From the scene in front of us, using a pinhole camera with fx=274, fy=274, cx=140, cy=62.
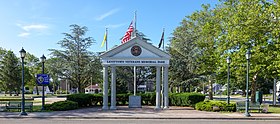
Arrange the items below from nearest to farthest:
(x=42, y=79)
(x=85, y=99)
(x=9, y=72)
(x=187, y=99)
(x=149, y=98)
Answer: (x=42, y=79), (x=187, y=99), (x=85, y=99), (x=149, y=98), (x=9, y=72)

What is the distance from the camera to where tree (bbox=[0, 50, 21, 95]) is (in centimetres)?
5206

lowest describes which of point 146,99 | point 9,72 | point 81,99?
point 146,99

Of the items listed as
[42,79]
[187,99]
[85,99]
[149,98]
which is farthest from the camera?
[149,98]

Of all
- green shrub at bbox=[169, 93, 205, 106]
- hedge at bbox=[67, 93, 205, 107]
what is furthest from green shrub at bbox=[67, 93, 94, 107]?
green shrub at bbox=[169, 93, 205, 106]

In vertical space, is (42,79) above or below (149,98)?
above

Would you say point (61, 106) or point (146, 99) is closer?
point (61, 106)

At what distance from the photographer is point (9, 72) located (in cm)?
5225

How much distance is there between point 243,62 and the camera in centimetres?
2798

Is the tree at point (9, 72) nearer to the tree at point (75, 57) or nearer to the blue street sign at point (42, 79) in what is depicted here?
the tree at point (75, 57)

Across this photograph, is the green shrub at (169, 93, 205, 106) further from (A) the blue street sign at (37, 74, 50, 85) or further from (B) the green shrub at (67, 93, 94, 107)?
(A) the blue street sign at (37, 74, 50, 85)

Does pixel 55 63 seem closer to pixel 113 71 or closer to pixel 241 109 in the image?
pixel 113 71

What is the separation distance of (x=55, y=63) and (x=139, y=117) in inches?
1013

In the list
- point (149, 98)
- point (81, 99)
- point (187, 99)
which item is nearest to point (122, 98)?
point (149, 98)

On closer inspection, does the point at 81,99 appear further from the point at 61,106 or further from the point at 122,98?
the point at 122,98
